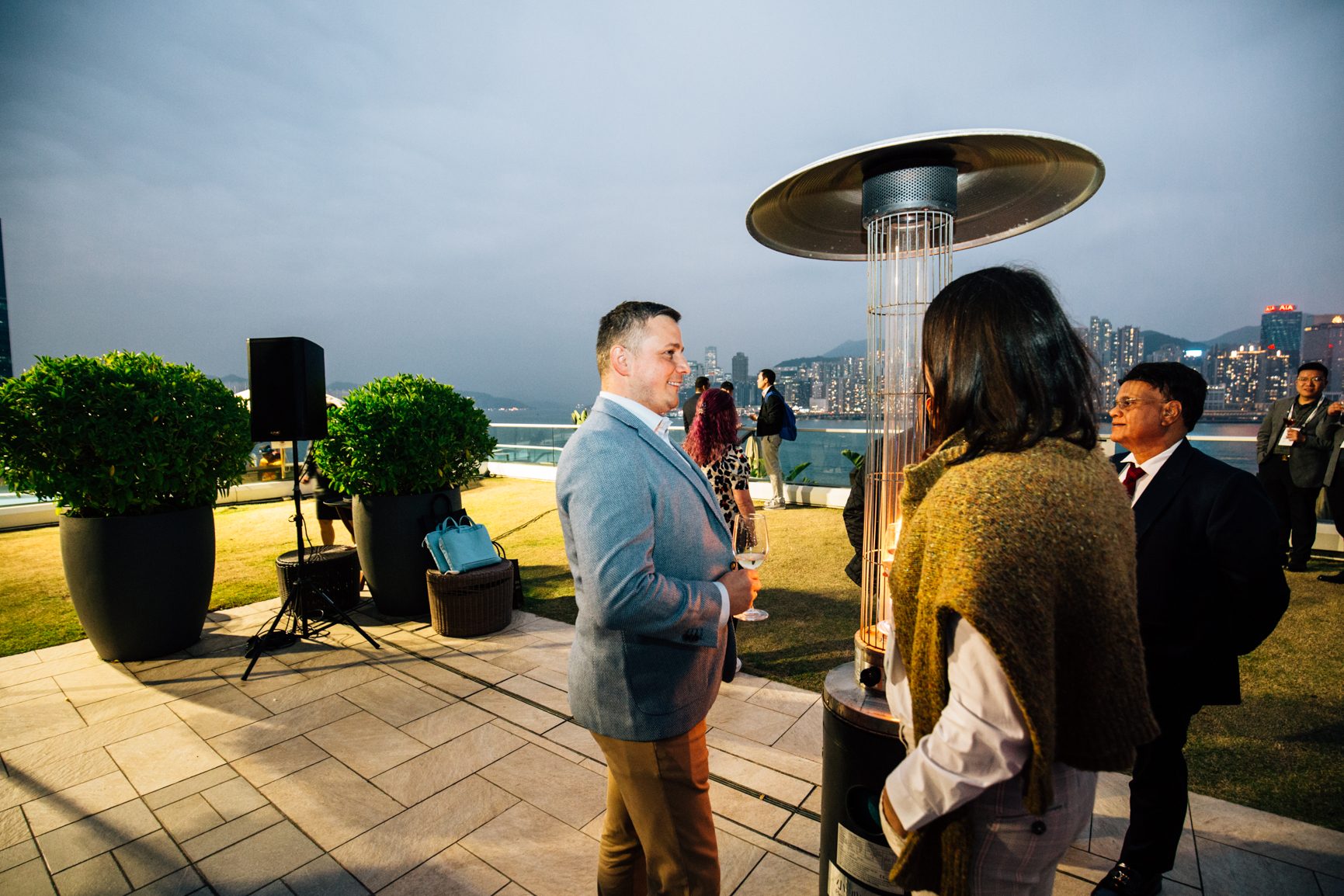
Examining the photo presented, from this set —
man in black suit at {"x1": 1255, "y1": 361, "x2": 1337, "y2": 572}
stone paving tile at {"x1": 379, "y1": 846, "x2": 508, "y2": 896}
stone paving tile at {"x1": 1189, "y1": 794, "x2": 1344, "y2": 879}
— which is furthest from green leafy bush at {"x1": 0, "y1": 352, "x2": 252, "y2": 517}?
man in black suit at {"x1": 1255, "y1": 361, "x2": 1337, "y2": 572}

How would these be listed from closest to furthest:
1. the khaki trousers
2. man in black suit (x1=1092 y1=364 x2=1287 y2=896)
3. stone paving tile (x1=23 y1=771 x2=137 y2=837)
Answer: the khaki trousers < man in black suit (x1=1092 y1=364 x2=1287 y2=896) < stone paving tile (x1=23 y1=771 x2=137 y2=837)

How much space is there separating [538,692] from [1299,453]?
7.29 m

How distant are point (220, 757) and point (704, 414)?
3.96 meters

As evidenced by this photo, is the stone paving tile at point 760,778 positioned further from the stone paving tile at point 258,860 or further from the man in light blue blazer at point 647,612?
the stone paving tile at point 258,860

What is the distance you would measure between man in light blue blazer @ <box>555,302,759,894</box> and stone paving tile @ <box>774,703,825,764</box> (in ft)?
4.95

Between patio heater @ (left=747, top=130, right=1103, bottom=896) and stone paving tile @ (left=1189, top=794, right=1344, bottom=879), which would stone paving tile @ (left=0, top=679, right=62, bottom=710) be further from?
stone paving tile @ (left=1189, top=794, right=1344, bottom=879)

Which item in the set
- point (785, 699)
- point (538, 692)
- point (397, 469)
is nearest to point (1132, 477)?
point (785, 699)

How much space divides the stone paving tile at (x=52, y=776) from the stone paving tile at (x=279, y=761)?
2.10 ft

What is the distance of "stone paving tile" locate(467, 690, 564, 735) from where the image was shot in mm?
3348

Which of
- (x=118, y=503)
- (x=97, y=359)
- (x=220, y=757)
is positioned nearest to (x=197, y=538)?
(x=118, y=503)

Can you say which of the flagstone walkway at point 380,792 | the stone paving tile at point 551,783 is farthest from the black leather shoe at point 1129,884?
the stone paving tile at point 551,783

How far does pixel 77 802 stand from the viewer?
2.74 m

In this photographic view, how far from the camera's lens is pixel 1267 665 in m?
3.99

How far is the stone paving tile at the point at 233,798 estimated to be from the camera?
266 cm
